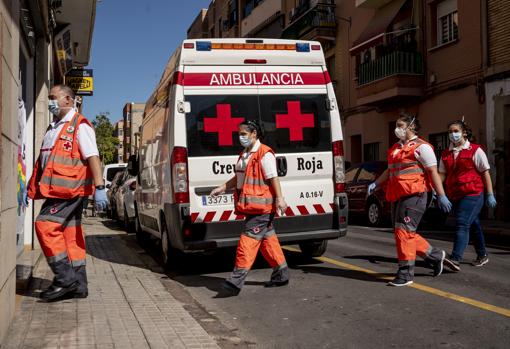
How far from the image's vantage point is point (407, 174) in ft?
22.3

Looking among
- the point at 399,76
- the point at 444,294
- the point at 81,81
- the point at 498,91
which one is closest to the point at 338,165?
the point at 444,294

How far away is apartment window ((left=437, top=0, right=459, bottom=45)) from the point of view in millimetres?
19375

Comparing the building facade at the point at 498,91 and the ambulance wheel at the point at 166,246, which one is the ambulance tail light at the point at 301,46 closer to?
the ambulance wheel at the point at 166,246

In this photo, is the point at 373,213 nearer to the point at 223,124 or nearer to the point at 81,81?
the point at 223,124

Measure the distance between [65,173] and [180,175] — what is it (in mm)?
1770

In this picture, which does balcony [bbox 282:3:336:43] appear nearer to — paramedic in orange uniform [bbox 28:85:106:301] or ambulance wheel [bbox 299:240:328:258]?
ambulance wheel [bbox 299:240:328:258]

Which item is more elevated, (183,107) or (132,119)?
(132,119)

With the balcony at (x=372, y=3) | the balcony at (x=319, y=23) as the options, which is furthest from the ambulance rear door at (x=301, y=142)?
the balcony at (x=319, y=23)

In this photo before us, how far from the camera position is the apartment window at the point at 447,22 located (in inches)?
763

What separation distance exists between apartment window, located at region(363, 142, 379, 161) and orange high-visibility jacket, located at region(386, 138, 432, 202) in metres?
17.3

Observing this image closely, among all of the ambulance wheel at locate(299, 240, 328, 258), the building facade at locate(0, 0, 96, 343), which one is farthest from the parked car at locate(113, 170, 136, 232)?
Result: the ambulance wheel at locate(299, 240, 328, 258)

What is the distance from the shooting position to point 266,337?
15.9 feet

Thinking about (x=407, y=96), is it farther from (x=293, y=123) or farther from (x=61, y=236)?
(x=61, y=236)

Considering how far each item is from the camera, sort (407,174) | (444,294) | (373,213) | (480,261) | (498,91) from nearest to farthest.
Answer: (444,294), (407,174), (480,261), (373,213), (498,91)
